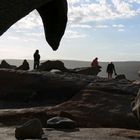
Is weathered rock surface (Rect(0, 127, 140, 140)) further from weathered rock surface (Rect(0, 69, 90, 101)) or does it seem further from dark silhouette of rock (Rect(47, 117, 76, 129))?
weathered rock surface (Rect(0, 69, 90, 101))

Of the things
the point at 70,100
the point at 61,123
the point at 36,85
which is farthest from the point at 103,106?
the point at 36,85

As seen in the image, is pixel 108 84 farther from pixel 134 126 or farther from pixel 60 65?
pixel 60 65

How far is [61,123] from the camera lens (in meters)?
14.4

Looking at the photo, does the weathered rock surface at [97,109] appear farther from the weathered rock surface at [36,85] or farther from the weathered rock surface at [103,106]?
the weathered rock surface at [36,85]

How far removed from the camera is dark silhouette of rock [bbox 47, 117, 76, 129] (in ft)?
47.1

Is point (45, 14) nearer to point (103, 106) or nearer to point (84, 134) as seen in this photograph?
point (84, 134)

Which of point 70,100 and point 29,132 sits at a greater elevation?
point 70,100

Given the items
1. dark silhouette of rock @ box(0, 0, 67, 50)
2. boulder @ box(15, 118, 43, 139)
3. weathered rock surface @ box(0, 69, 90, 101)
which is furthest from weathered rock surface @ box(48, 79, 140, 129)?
dark silhouette of rock @ box(0, 0, 67, 50)

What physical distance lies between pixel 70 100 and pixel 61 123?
3.71 metres

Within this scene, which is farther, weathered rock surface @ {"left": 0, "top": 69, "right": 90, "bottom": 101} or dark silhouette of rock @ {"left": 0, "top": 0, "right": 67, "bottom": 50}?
weathered rock surface @ {"left": 0, "top": 69, "right": 90, "bottom": 101}

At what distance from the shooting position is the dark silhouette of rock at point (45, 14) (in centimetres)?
229

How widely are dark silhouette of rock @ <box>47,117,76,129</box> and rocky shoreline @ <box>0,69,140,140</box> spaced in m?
0.30

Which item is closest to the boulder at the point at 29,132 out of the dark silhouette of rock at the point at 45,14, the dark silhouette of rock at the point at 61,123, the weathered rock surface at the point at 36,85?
the dark silhouette of rock at the point at 61,123

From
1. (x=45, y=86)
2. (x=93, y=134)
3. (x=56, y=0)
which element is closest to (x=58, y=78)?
(x=45, y=86)
